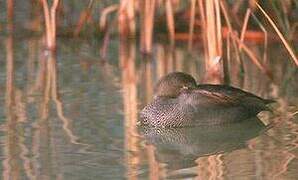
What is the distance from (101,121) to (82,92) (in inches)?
33.4

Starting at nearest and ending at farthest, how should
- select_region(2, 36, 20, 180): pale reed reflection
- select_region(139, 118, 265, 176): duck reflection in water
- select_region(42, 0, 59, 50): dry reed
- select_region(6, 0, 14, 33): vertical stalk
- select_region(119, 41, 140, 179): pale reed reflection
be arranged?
select_region(2, 36, 20, 180): pale reed reflection, select_region(119, 41, 140, 179): pale reed reflection, select_region(139, 118, 265, 176): duck reflection in water, select_region(42, 0, 59, 50): dry reed, select_region(6, 0, 14, 33): vertical stalk

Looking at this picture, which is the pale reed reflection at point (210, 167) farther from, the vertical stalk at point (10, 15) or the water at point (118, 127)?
the vertical stalk at point (10, 15)

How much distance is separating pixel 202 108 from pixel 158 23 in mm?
3165

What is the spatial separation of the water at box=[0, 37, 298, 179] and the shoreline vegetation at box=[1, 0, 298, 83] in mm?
195

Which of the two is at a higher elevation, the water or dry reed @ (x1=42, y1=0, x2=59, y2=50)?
dry reed @ (x1=42, y1=0, x2=59, y2=50)

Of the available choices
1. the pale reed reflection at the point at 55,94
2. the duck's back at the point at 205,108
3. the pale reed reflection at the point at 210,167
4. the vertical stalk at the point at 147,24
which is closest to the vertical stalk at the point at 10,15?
the pale reed reflection at the point at 55,94

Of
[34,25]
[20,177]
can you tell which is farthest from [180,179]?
[34,25]

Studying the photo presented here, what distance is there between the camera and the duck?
5.40 metres

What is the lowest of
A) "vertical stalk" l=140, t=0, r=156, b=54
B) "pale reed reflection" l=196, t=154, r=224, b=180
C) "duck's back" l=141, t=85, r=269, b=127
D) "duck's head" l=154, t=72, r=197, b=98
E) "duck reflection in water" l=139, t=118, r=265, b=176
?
"pale reed reflection" l=196, t=154, r=224, b=180

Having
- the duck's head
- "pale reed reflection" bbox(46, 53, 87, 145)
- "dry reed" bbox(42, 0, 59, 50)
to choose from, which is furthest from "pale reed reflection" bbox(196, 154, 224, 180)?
"dry reed" bbox(42, 0, 59, 50)

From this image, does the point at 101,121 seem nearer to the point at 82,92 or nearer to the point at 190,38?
the point at 82,92

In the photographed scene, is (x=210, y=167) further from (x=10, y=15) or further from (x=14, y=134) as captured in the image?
(x=10, y=15)

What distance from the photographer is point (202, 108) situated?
5.43 meters

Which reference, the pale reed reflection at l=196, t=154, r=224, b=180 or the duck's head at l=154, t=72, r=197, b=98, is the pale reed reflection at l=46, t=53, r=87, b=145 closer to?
the duck's head at l=154, t=72, r=197, b=98
